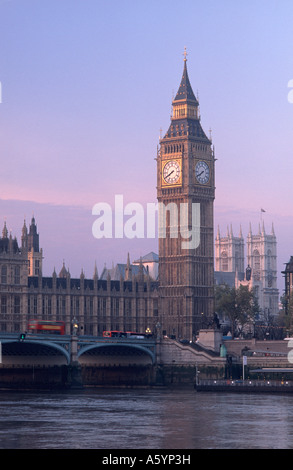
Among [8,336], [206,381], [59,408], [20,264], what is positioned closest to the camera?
[59,408]

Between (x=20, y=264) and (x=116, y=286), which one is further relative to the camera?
(x=116, y=286)

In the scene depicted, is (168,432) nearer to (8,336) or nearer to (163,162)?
(8,336)

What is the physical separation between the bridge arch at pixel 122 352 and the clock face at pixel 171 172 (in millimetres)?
34759

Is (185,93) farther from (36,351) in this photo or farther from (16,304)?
(36,351)

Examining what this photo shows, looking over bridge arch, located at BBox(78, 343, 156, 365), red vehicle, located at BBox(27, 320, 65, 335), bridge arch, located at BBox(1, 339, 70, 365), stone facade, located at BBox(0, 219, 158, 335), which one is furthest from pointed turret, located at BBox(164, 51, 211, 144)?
bridge arch, located at BBox(1, 339, 70, 365)

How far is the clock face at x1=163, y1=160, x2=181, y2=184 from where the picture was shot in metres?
167

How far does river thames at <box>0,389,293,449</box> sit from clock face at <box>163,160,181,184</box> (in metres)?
57.2

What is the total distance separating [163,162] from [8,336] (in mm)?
57999

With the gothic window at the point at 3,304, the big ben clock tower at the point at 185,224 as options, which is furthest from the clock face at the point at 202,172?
the gothic window at the point at 3,304

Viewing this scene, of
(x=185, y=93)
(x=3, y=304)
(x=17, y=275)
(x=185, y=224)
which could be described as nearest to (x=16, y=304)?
(x=3, y=304)

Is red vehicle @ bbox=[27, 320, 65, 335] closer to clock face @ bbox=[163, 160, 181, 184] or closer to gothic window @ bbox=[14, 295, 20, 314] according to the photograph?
gothic window @ bbox=[14, 295, 20, 314]

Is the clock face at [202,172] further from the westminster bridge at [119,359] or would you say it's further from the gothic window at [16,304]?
the gothic window at [16,304]
